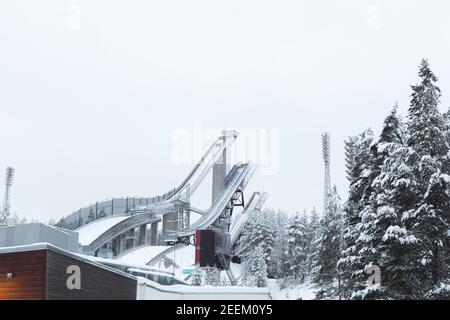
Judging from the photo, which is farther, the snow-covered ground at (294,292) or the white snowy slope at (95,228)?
the snow-covered ground at (294,292)

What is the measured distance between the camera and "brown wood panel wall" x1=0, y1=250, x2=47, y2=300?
1884 centimetres

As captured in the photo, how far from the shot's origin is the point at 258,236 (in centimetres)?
7494

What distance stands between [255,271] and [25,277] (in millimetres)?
45170

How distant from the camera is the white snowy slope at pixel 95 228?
57775 millimetres

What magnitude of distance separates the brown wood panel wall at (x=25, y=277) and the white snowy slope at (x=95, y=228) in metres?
37.1

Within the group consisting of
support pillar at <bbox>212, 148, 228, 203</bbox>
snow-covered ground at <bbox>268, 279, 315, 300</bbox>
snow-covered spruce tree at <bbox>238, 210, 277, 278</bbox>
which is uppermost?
support pillar at <bbox>212, 148, 228, 203</bbox>

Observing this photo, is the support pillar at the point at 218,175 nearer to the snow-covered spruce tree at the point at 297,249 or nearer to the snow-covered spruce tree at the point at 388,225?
the snow-covered spruce tree at the point at 297,249

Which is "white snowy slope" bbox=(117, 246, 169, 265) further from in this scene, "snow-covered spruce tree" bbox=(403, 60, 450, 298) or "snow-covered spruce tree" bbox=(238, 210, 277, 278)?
"snow-covered spruce tree" bbox=(403, 60, 450, 298)

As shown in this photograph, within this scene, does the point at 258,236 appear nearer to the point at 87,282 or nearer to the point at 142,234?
the point at 142,234

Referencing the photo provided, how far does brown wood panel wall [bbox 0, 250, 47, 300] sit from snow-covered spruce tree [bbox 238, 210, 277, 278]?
55.3m

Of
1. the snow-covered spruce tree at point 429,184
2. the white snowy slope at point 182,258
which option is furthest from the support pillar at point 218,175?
the snow-covered spruce tree at point 429,184

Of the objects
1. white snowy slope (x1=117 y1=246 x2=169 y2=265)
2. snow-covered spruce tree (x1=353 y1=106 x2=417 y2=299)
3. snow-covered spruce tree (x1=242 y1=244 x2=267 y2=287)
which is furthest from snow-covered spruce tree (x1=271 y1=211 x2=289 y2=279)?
snow-covered spruce tree (x1=353 y1=106 x2=417 y2=299)

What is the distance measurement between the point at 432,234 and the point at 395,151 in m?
3.50
